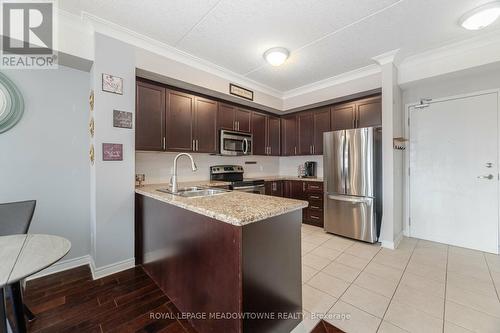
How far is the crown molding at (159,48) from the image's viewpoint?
221 cm

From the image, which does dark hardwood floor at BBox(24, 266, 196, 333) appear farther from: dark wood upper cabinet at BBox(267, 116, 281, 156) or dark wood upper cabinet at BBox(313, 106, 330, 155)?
dark wood upper cabinet at BBox(313, 106, 330, 155)

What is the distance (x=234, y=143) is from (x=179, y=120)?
3.45ft

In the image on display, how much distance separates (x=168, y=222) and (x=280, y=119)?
11.5 ft

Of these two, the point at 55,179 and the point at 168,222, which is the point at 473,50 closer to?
the point at 168,222

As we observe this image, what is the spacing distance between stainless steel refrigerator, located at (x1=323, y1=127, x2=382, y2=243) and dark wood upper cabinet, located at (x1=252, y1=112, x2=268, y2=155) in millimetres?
1228

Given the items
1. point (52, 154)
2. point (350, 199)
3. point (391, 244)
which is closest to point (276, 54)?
point (350, 199)

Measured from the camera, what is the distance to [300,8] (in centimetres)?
203

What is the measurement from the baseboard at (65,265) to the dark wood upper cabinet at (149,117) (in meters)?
1.47

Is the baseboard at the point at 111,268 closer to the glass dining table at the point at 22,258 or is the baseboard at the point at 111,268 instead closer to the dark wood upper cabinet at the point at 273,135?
the glass dining table at the point at 22,258

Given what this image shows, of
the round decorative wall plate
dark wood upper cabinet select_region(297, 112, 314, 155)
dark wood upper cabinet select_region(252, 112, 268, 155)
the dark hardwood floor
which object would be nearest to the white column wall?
the dark hardwood floor

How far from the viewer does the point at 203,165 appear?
145 inches

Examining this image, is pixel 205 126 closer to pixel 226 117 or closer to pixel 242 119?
pixel 226 117

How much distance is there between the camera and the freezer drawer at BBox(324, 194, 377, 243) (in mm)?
3076

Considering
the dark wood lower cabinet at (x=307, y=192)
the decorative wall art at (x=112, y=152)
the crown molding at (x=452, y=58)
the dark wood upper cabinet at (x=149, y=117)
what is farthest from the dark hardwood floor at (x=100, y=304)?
the crown molding at (x=452, y=58)
